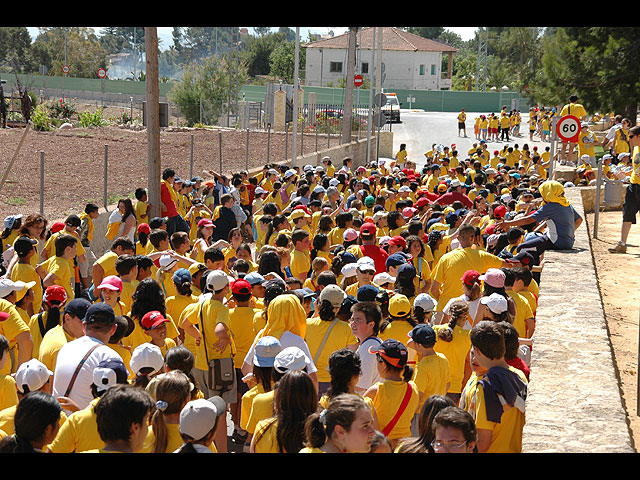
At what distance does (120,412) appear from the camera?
3.80m

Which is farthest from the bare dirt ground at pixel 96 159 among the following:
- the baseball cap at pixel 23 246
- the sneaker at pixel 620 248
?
the sneaker at pixel 620 248

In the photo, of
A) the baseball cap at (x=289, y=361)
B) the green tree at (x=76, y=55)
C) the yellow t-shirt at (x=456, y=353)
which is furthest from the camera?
the green tree at (x=76, y=55)

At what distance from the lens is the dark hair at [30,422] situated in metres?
3.88

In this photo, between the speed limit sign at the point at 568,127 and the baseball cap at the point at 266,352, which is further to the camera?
the speed limit sign at the point at 568,127

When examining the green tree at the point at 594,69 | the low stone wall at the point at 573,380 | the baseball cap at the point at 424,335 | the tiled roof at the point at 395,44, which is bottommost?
the low stone wall at the point at 573,380

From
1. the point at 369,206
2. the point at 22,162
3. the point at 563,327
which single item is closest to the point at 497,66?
the point at 22,162

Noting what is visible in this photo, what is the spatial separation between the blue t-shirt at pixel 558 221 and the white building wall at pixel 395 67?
76684mm

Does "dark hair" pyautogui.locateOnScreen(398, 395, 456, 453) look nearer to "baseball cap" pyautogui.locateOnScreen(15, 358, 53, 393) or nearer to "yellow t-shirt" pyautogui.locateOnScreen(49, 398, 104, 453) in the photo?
"yellow t-shirt" pyautogui.locateOnScreen(49, 398, 104, 453)

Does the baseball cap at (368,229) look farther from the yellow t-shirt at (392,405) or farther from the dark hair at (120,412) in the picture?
the dark hair at (120,412)

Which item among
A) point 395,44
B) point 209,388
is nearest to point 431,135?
point 395,44

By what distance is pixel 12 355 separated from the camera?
6496 millimetres

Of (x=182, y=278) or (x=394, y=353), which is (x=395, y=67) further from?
(x=394, y=353)
